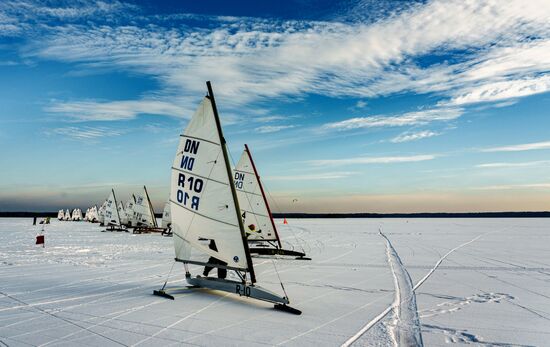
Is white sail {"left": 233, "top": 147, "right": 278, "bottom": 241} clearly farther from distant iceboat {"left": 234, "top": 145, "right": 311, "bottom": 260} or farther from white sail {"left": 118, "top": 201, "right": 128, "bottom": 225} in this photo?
white sail {"left": 118, "top": 201, "right": 128, "bottom": 225}

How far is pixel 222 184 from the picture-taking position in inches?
348

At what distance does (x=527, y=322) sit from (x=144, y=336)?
6.49 meters

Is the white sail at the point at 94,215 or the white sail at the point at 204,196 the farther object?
the white sail at the point at 94,215

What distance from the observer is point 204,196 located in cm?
920

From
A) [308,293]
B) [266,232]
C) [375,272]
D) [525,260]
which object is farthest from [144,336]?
[525,260]

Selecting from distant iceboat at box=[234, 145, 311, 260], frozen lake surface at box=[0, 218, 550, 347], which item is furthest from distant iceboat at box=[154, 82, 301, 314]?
distant iceboat at box=[234, 145, 311, 260]

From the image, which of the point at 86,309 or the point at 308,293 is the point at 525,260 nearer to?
the point at 308,293

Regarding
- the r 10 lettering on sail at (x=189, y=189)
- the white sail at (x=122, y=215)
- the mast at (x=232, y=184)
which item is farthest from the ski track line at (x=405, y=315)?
the white sail at (x=122, y=215)

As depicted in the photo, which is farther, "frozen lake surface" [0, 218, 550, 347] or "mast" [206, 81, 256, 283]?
"mast" [206, 81, 256, 283]

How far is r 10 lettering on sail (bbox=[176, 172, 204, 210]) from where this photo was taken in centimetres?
934

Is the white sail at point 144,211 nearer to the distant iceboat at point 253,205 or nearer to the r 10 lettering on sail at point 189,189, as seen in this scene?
the distant iceboat at point 253,205

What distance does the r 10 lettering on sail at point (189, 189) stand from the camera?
368 inches

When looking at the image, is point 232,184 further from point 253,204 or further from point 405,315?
point 253,204

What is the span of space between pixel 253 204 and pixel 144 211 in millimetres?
21907
